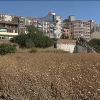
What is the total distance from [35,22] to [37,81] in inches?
4713

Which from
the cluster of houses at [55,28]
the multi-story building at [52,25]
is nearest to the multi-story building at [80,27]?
the cluster of houses at [55,28]

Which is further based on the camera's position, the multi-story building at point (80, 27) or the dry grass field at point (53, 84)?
the multi-story building at point (80, 27)

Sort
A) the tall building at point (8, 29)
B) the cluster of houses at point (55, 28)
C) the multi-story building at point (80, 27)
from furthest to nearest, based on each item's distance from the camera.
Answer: the multi-story building at point (80, 27), the tall building at point (8, 29), the cluster of houses at point (55, 28)

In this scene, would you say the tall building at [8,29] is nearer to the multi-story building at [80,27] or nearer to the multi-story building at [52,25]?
the multi-story building at [52,25]

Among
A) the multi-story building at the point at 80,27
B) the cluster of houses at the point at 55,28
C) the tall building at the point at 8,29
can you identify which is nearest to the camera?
the cluster of houses at the point at 55,28

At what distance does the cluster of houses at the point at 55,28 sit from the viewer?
247ft

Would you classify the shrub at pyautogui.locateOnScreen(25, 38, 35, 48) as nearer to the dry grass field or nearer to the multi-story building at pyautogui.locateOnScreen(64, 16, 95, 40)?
the dry grass field

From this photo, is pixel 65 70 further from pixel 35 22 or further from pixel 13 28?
pixel 35 22

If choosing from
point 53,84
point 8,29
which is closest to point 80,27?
point 8,29

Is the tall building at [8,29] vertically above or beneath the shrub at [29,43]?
above

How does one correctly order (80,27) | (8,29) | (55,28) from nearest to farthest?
(8,29)
(55,28)
(80,27)

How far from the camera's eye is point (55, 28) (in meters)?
123

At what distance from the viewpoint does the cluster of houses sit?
75.4 meters

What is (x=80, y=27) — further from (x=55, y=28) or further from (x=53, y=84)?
(x=53, y=84)
